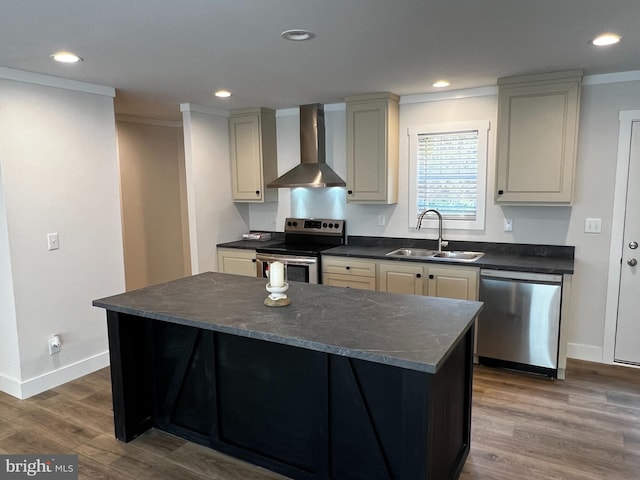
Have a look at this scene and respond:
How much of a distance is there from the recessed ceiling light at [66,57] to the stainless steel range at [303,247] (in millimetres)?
2317

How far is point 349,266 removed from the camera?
4.11 meters

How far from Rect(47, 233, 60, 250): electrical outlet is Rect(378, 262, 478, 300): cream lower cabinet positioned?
2.58 m

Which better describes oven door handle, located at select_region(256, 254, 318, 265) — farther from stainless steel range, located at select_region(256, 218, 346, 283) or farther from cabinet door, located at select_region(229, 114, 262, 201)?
cabinet door, located at select_region(229, 114, 262, 201)

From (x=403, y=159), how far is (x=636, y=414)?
2692 millimetres

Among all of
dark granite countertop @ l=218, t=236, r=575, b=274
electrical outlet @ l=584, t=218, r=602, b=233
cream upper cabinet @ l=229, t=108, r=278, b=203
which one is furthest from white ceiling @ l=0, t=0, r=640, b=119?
dark granite countertop @ l=218, t=236, r=575, b=274

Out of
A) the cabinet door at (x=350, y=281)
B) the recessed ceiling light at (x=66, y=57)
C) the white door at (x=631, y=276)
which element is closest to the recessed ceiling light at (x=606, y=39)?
the white door at (x=631, y=276)

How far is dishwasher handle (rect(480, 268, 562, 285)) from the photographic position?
3275mm

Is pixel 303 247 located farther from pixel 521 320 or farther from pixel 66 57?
pixel 66 57

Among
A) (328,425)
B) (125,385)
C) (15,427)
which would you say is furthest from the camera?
(15,427)

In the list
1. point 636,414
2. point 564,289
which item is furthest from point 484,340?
point 636,414

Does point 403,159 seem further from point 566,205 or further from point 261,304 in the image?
point 261,304

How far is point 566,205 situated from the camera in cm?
352

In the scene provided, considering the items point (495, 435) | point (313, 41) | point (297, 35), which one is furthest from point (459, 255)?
point (297, 35)

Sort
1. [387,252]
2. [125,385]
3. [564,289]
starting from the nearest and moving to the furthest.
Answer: [125,385], [564,289], [387,252]
